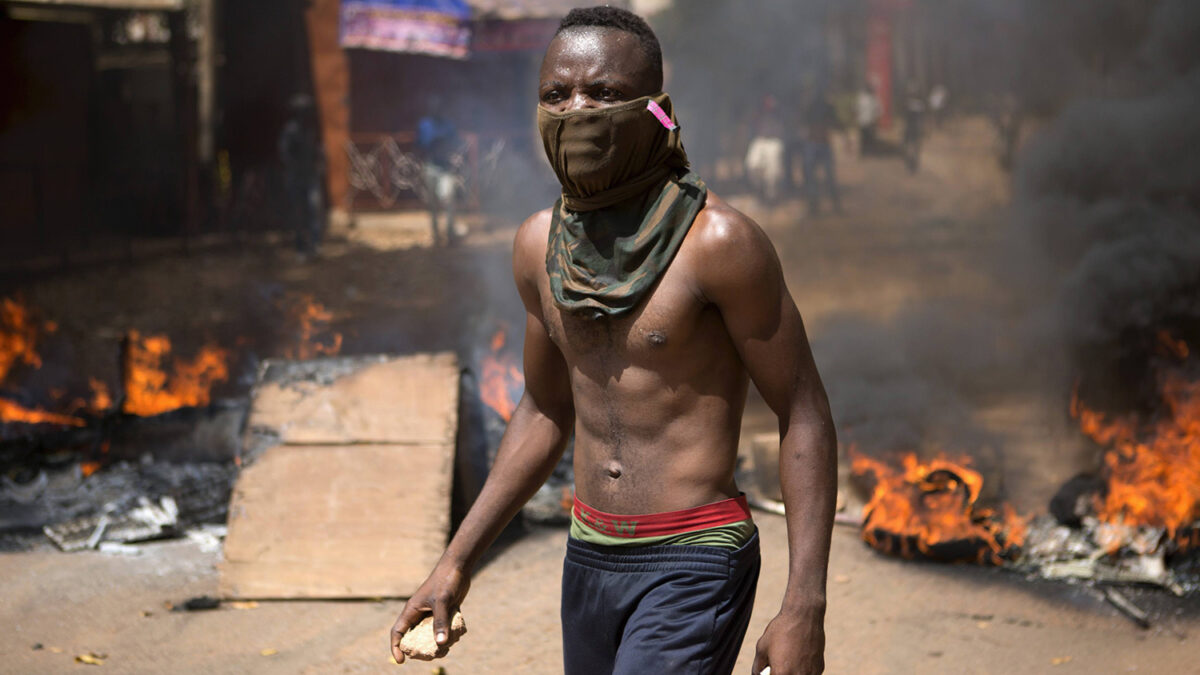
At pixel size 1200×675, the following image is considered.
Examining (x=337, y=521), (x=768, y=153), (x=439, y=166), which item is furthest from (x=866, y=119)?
(x=337, y=521)

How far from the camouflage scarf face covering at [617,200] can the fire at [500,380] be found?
203 inches

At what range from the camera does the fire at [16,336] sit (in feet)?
30.7

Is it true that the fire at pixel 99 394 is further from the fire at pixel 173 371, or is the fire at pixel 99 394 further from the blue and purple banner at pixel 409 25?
the blue and purple banner at pixel 409 25

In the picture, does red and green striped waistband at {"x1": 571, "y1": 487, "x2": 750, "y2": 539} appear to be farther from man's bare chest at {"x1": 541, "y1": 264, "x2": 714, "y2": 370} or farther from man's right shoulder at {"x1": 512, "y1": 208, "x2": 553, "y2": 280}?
man's right shoulder at {"x1": 512, "y1": 208, "x2": 553, "y2": 280}

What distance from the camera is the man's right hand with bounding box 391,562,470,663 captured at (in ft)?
7.81

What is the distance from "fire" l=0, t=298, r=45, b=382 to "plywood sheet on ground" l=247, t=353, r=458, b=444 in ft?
14.0

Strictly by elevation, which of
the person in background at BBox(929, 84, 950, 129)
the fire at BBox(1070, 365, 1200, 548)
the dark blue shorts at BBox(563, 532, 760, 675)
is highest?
the person in background at BBox(929, 84, 950, 129)

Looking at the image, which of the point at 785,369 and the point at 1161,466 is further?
the point at 1161,466

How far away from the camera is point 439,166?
1024 centimetres

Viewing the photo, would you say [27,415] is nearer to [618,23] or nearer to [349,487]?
[349,487]

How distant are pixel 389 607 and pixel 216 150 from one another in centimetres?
687

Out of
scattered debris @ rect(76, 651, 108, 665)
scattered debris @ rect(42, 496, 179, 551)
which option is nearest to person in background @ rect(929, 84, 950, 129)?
scattered debris @ rect(42, 496, 179, 551)

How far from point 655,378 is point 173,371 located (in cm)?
816

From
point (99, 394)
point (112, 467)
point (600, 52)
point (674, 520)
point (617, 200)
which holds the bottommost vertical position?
point (99, 394)
